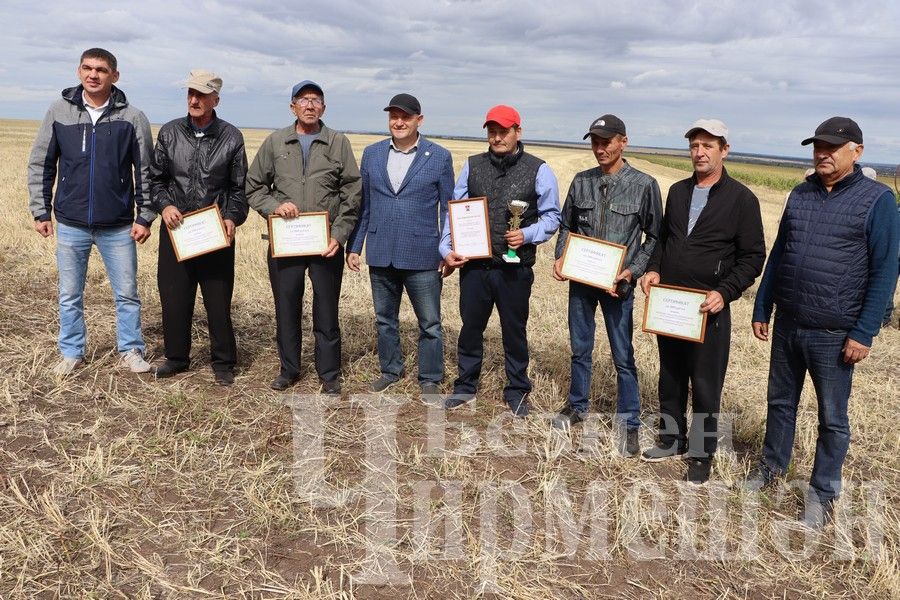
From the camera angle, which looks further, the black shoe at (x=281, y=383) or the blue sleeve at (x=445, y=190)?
the black shoe at (x=281, y=383)

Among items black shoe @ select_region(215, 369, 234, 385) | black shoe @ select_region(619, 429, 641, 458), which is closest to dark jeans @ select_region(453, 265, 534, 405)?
black shoe @ select_region(619, 429, 641, 458)

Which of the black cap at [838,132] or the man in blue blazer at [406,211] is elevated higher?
the black cap at [838,132]

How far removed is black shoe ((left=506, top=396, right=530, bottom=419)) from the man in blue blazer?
33.8 inches

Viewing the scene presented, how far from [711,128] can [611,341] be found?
1.67 metres

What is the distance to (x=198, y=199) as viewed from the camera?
17.4ft

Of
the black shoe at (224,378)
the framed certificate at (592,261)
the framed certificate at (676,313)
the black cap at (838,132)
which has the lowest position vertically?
the black shoe at (224,378)

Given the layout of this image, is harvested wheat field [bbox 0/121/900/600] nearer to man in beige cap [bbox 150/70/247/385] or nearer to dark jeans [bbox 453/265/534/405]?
dark jeans [bbox 453/265/534/405]

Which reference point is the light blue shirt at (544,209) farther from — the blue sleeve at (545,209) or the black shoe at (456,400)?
the black shoe at (456,400)

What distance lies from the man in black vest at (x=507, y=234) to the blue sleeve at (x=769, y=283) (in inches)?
59.8

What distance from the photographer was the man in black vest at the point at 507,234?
493 centimetres

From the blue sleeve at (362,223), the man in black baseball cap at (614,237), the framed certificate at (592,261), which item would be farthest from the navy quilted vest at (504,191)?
the blue sleeve at (362,223)

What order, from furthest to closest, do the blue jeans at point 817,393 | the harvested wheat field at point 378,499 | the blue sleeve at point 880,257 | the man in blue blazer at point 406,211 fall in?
the man in blue blazer at point 406,211 < the blue jeans at point 817,393 < the blue sleeve at point 880,257 < the harvested wheat field at point 378,499

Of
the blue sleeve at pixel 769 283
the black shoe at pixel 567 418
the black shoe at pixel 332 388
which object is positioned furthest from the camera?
the black shoe at pixel 332 388

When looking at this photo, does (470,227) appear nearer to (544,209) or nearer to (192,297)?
(544,209)
